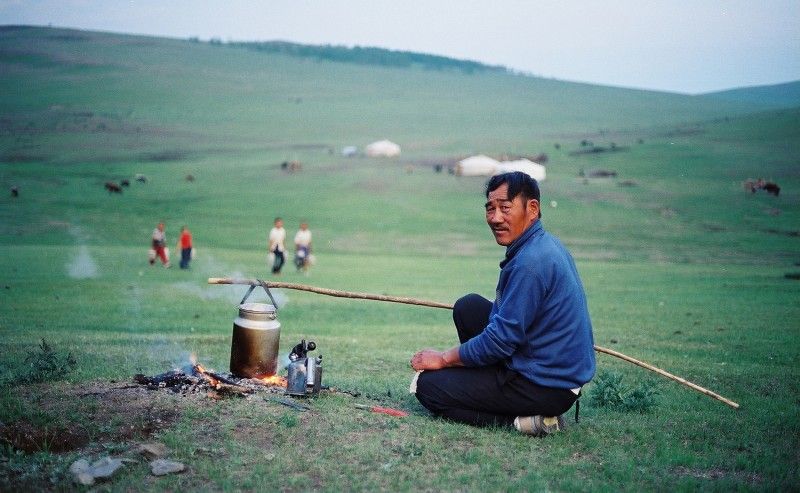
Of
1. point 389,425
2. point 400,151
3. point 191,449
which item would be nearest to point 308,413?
point 389,425

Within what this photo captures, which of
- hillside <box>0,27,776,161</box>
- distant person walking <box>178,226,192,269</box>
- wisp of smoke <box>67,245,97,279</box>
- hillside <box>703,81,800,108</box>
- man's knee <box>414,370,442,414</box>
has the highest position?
hillside <box>703,81,800,108</box>

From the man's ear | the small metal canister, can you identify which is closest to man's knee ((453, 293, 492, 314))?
the man's ear

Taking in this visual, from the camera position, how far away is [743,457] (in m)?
5.20

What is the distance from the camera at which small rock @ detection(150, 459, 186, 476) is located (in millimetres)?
4449

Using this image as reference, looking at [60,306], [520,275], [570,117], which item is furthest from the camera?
[570,117]

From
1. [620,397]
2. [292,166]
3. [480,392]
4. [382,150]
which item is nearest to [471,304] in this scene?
[480,392]

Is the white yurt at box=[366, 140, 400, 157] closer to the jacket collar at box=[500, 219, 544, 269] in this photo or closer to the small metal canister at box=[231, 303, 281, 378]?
the small metal canister at box=[231, 303, 281, 378]

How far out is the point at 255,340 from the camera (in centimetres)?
654

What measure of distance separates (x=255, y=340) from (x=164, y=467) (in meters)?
2.12

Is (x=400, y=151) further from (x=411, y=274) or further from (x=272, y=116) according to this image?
(x=411, y=274)

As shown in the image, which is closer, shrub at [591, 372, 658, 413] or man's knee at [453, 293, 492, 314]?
man's knee at [453, 293, 492, 314]

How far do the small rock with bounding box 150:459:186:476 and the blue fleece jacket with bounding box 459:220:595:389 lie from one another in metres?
2.31

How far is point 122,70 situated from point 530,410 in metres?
121

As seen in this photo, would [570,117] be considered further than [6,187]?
Yes
